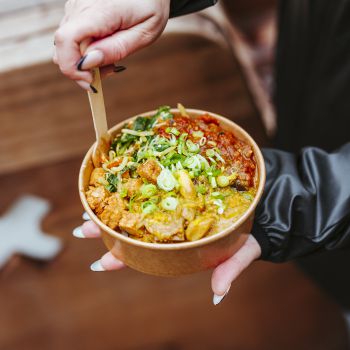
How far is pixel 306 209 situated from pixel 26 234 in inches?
57.9

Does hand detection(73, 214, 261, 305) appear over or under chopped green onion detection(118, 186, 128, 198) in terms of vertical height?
under

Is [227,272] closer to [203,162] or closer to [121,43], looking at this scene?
[203,162]

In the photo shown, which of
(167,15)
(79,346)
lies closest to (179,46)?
(167,15)

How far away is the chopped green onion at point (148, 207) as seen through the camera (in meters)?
1.17

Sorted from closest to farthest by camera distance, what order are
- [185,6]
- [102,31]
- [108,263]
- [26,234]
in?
[102,31], [108,263], [185,6], [26,234]

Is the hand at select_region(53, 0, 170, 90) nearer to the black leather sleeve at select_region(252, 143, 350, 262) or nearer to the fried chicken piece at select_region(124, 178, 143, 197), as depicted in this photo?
the fried chicken piece at select_region(124, 178, 143, 197)

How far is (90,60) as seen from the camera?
121 cm

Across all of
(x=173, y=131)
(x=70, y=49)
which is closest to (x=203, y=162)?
(x=173, y=131)

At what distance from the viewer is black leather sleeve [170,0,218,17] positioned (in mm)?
1565

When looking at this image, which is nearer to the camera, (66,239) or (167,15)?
(167,15)

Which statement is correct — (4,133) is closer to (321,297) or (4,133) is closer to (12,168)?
(12,168)

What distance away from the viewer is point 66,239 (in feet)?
7.83

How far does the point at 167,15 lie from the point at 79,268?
1415 mm

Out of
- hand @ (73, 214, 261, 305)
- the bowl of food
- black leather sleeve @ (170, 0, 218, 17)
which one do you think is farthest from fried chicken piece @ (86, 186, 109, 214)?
black leather sleeve @ (170, 0, 218, 17)
